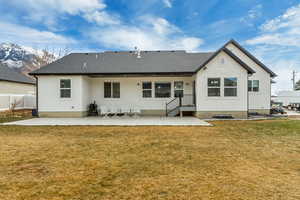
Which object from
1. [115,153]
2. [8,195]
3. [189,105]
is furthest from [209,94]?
[8,195]

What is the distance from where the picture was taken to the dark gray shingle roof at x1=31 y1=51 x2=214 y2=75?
13047 mm

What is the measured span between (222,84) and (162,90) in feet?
14.8

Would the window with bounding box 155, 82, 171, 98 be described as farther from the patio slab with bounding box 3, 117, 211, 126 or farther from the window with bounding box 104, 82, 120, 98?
the patio slab with bounding box 3, 117, 211, 126

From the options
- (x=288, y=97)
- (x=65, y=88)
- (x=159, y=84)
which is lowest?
(x=288, y=97)

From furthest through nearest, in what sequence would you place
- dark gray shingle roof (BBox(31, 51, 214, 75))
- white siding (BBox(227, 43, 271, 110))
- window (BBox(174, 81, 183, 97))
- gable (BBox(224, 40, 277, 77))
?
1. white siding (BBox(227, 43, 271, 110))
2. gable (BBox(224, 40, 277, 77))
3. window (BBox(174, 81, 183, 97))
4. dark gray shingle roof (BBox(31, 51, 214, 75))

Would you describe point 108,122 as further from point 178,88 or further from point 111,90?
point 178,88

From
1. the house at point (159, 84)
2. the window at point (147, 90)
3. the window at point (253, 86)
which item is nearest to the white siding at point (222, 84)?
the house at point (159, 84)

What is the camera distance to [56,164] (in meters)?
4.11

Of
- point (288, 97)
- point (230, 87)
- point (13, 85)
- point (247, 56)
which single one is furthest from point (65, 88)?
point (288, 97)

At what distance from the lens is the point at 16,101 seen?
19.1m

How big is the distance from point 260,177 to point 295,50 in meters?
30.8

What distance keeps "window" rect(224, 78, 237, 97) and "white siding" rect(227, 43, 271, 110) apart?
339 centimetres

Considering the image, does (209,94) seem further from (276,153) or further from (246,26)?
(246,26)

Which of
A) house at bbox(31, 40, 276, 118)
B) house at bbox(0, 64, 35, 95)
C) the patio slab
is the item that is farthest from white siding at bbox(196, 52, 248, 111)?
house at bbox(0, 64, 35, 95)
